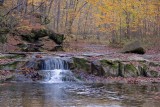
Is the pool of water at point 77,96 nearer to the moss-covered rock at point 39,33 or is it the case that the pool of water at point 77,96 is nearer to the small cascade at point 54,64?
the small cascade at point 54,64

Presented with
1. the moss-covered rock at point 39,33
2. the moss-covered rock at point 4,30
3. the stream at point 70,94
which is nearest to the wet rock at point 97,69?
the stream at point 70,94

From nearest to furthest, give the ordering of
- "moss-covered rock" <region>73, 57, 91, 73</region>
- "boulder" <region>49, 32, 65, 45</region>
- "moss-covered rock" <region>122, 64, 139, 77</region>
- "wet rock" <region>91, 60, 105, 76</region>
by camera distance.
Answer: "wet rock" <region>91, 60, 105, 76</region> < "moss-covered rock" <region>122, 64, 139, 77</region> < "moss-covered rock" <region>73, 57, 91, 73</region> < "boulder" <region>49, 32, 65, 45</region>

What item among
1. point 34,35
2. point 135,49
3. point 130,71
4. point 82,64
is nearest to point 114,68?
point 130,71

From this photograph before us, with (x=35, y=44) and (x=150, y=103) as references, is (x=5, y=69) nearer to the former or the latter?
(x=150, y=103)

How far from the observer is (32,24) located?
3269 cm

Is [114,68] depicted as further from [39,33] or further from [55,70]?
[39,33]

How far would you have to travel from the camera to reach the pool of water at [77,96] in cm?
1078

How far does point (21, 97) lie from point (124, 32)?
27.5 meters

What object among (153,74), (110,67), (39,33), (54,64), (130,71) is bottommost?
(153,74)

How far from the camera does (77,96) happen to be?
1245cm

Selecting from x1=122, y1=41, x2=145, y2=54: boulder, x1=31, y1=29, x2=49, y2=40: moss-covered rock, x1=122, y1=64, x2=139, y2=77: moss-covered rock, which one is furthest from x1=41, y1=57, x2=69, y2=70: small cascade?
x1=31, y1=29, x2=49, y2=40: moss-covered rock

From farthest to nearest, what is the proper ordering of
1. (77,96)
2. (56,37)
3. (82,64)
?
1. (56,37)
2. (82,64)
3. (77,96)

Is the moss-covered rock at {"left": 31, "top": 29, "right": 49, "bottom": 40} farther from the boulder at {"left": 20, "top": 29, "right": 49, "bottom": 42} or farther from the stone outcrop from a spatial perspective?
the stone outcrop

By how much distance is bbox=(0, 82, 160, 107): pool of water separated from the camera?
1078 centimetres
